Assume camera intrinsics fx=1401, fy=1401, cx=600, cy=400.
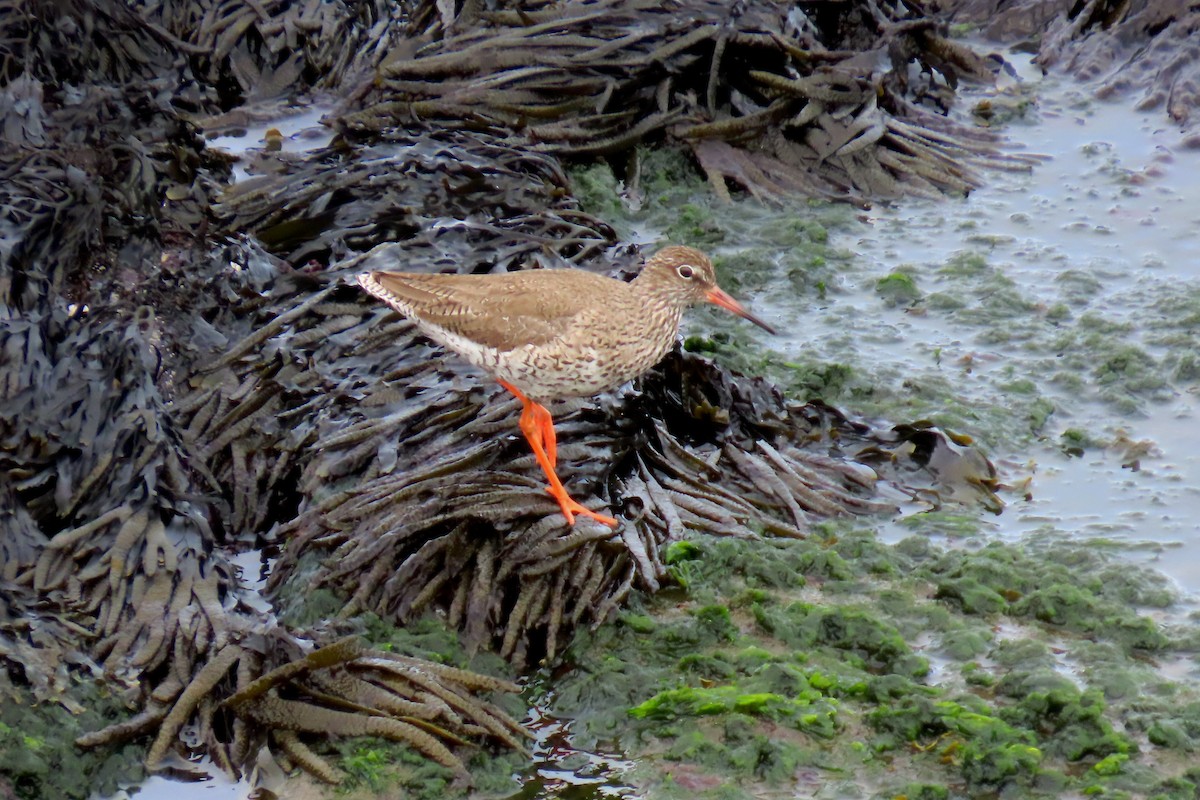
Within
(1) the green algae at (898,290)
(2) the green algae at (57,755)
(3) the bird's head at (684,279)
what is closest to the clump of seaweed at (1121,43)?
(1) the green algae at (898,290)

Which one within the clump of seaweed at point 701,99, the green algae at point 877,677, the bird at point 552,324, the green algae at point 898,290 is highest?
the clump of seaweed at point 701,99

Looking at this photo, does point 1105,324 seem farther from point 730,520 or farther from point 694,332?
point 730,520

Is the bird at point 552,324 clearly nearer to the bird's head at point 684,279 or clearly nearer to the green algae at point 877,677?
the bird's head at point 684,279

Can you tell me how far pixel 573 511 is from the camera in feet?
13.1

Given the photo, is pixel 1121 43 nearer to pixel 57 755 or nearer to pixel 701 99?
pixel 701 99

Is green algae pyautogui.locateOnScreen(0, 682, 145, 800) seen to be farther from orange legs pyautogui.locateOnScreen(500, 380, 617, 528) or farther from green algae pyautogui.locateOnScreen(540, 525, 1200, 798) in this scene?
orange legs pyautogui.locateOnScreen(500, 380, 617, 528)

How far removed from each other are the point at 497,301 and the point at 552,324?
22 cm

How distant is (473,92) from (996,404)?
108 inches

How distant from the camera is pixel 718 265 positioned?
564 cm

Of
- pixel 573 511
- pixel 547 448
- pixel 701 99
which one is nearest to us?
pixel 573 511

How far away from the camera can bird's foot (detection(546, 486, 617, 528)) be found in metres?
3.97

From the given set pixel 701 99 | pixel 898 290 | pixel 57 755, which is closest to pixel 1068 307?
pixel 898 290

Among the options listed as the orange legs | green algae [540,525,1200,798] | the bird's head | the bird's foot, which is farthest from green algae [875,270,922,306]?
the bird's foot

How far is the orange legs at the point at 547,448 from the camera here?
13.1 ft
